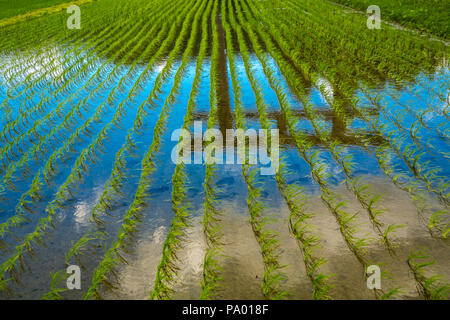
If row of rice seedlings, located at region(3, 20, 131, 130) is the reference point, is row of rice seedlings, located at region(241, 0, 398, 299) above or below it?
below

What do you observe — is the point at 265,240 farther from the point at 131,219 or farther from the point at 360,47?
the point at 360,47

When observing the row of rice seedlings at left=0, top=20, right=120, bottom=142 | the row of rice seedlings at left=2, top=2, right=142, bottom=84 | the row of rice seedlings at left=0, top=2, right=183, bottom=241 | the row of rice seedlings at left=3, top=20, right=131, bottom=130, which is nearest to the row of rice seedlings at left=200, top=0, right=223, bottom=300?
the row of rice seedlings at left=0, top=2, right=183, bottom=241

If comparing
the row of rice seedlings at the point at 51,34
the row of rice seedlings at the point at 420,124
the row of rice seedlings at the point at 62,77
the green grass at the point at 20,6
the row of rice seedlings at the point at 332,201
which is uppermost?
the green grass at the point at 20,6

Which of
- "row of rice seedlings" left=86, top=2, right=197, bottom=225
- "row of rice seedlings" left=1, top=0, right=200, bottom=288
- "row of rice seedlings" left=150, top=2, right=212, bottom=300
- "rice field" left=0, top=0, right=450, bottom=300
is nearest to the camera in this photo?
"row of rice seedlings" left=150, top=2, right=212, bottom=300

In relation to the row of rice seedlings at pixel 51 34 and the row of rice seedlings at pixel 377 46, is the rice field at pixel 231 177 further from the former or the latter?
the row of rice seedlings at pixel 51 34

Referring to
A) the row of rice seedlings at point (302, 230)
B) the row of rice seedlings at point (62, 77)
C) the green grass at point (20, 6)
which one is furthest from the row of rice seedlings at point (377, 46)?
the green grass at point (20, 6)

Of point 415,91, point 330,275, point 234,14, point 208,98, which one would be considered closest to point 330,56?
point 415,91

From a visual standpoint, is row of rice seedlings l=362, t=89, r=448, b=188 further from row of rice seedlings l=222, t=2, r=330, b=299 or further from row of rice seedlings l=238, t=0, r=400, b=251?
row of rice seedlings l=222, t=2, r=330, b=299
